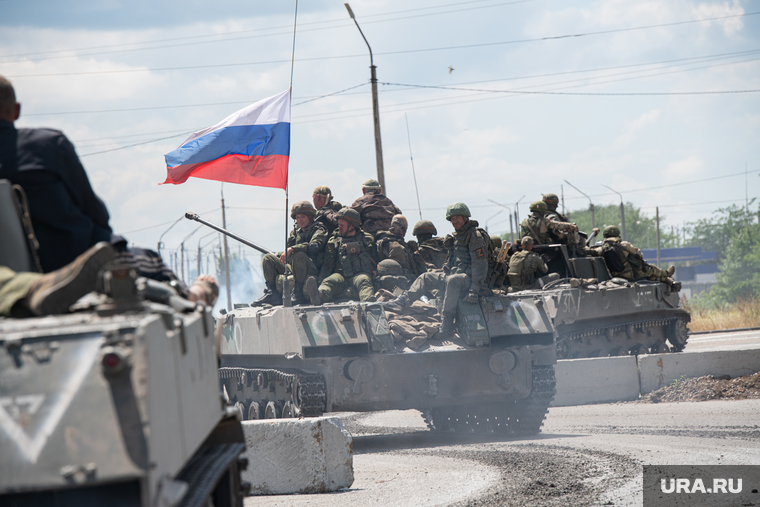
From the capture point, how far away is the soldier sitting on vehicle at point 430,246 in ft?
40.8

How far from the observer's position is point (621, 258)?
62.5 ft

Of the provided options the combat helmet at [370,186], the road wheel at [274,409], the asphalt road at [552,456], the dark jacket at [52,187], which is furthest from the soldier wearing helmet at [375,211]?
the dark jacket at [52,187]

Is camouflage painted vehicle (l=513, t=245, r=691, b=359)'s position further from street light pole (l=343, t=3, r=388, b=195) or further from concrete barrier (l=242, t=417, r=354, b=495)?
concrete barrier (l=242, t=417, r=354, b=495)

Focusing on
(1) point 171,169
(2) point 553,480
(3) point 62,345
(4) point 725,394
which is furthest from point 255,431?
(4) point 725,394

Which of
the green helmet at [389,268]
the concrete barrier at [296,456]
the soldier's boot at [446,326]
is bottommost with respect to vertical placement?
the concrete barrier at [296,456]

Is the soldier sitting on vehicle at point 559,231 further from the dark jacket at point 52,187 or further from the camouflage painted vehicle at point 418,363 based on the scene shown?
the dark jacket at point 52,187

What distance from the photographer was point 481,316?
10.4 metres

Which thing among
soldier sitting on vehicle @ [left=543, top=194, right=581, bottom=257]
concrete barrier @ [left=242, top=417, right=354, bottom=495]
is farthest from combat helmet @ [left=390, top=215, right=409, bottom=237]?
soldier sitting on vehicle @ [left=543, top=194, right=581, bottom=257]

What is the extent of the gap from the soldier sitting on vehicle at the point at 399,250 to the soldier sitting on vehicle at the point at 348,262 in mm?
158

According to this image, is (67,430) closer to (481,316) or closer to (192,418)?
(192,418)

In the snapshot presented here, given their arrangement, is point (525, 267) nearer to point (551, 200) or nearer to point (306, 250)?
point (551, 200)

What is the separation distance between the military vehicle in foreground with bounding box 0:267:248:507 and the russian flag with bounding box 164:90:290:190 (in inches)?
374

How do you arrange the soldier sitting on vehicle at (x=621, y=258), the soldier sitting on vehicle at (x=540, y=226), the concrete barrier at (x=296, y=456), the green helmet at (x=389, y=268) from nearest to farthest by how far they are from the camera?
the concrete barrier at (x=296, y=456)
the green helmet at (x=389, y=268)
the soldier sitting on vehicle at (x=540, y=226)
the soldier sitting on vehicle at (x=621, y=258)

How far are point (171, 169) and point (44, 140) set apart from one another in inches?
341
